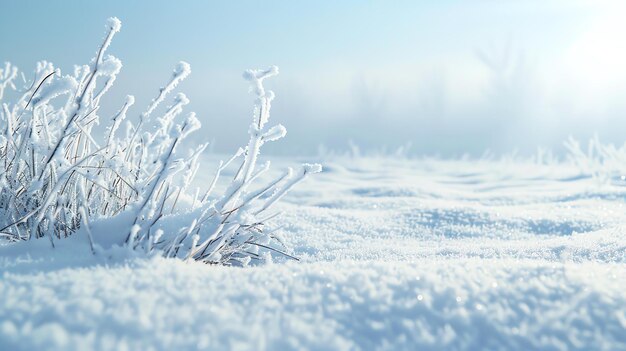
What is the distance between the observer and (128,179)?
7.32ft

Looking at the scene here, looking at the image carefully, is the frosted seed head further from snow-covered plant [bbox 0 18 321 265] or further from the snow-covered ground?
the snow-covered ground

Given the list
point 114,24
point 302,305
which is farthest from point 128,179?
point 302,305

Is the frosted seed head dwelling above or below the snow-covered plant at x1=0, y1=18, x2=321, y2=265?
above

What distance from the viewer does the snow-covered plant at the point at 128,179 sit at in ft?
5.89

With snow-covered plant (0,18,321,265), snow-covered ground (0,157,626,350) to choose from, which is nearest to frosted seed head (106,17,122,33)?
snow-covered plant (0,18,321,265)

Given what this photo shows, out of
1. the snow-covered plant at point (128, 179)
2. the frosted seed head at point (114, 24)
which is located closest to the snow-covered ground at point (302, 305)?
the snow-covered plant at point (128, 179)

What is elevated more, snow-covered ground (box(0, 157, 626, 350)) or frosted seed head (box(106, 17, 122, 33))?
frosted seed head (box(106, 17, 122, 33))

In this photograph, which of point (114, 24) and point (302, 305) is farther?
point (114, 24)

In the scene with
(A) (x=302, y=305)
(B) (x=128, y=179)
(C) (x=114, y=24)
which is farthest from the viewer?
(B) (x=128, y=179)

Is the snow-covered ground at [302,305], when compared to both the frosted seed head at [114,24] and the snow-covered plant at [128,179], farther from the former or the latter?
the frosted seed head at [114,24]

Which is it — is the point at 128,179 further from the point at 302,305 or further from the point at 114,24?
the point at 302,305

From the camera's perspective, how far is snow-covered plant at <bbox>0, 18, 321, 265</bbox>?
179cm

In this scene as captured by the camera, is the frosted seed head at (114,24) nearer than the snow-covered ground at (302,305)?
No

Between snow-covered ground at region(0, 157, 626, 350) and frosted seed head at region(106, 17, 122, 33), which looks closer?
snow-covered ground at region(0, 157, 626, 350)
